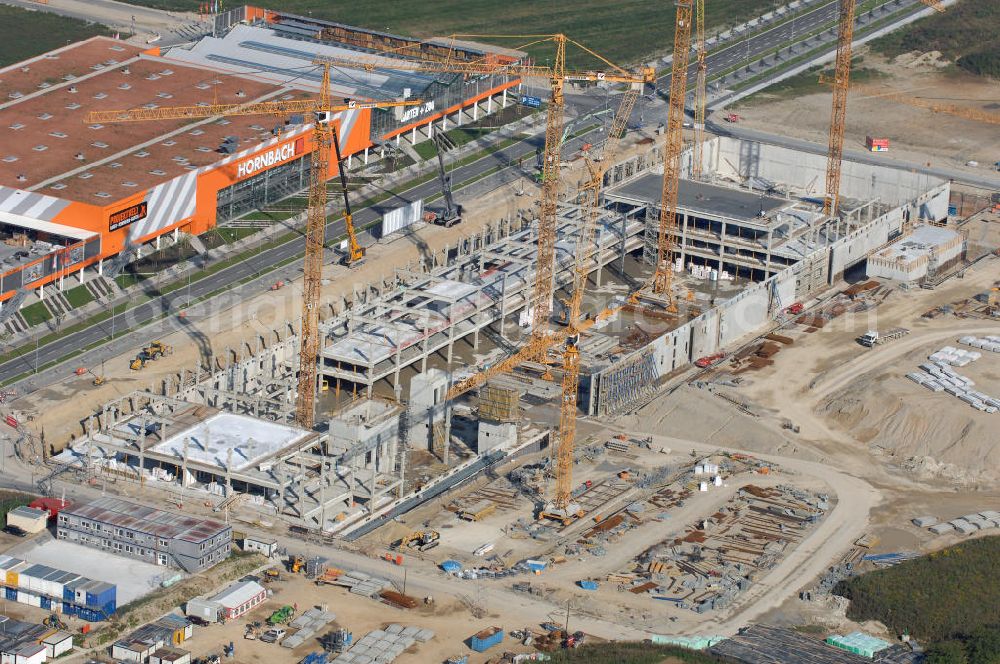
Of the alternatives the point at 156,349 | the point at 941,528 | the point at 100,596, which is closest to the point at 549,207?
the point at 156,349

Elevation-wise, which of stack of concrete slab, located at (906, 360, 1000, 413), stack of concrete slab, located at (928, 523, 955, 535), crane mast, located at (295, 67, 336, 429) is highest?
crane mast, located at (295, 67, 336, 429)

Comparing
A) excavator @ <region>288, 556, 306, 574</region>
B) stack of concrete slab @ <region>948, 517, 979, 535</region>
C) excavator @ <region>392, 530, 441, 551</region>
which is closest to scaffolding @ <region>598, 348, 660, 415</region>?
excavator @ <region>392, 530, 441, 551</region>

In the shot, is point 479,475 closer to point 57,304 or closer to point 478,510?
point 478,510

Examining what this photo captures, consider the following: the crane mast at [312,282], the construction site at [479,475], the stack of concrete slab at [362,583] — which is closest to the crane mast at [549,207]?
the construction site at [479,475]

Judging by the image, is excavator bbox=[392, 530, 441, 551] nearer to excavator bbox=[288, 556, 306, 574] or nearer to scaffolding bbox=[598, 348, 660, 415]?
excavator bbox=[288, 556, 306, 574]

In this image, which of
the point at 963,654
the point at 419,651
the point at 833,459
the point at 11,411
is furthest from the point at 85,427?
the point at 963,654
